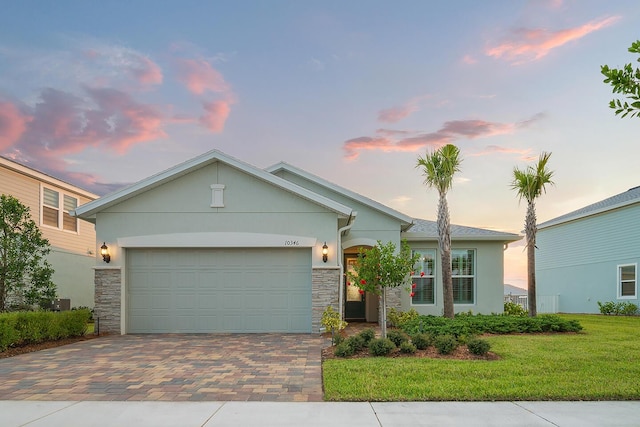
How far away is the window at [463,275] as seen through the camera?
665 inches

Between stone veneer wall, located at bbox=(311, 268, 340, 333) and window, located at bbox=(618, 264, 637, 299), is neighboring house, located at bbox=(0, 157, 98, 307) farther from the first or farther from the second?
window, located at bbox=(618, 264, 637, 299)

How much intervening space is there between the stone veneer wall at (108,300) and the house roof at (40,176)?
5716 mm

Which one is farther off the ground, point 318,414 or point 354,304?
point 318,414

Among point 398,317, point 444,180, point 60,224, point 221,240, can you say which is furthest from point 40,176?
point 444,180

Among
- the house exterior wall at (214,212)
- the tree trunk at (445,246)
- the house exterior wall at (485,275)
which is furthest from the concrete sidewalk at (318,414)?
A: the house exterior wall at (485,275)

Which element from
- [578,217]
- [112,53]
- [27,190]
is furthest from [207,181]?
[578,217]

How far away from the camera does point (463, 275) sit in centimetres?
1697

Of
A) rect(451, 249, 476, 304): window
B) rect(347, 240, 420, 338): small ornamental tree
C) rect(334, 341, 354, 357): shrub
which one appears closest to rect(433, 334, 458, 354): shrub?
rect(347, 240, 420, 338): small ornamental tree

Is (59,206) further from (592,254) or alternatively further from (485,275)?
(592,254)

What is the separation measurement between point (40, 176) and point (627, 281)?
2475cm

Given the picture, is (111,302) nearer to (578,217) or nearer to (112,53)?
(112,53)

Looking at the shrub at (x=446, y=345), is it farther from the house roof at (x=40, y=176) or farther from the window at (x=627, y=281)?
the window at (x=627, y=281)

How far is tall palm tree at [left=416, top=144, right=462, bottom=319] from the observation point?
13.8m

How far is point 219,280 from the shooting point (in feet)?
43.8
